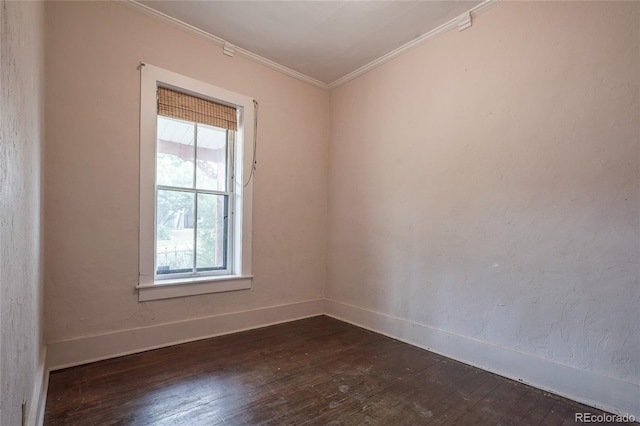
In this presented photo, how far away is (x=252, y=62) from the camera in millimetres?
3242

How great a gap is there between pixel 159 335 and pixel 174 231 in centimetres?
90

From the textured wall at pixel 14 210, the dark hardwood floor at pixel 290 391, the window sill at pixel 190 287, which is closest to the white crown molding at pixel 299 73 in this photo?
the textured wall at pixel 14 210

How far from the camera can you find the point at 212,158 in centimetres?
310

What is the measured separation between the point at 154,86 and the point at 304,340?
2.62m

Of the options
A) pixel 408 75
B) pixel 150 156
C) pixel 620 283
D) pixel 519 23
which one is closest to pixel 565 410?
pixel 620 283

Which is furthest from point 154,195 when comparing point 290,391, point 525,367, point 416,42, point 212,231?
point 525,367

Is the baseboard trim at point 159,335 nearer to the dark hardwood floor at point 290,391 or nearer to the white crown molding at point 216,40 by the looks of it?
the dark hardwood floor at point 290,391

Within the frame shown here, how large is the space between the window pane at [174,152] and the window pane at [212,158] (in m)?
0.09

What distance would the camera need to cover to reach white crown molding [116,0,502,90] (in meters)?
2.50

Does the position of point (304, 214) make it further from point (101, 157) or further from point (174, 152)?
point (101, 157)

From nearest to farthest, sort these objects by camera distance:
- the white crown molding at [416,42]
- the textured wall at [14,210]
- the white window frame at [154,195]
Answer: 1. the textured wall at [14,210]
2. the white crown molding at [416,42]
3. the white window frame at [154,195]

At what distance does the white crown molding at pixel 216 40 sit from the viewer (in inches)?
99.7

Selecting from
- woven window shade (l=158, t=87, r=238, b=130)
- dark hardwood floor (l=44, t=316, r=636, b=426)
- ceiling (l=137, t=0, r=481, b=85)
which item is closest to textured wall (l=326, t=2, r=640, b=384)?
ceiling (l=137, t=0, r=481, b=85)

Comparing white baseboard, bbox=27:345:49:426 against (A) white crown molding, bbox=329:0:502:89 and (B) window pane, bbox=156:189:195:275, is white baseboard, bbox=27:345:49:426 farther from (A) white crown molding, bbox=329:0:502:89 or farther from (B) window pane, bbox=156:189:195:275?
(A) white crown molding, bbox=329:0:502:89
